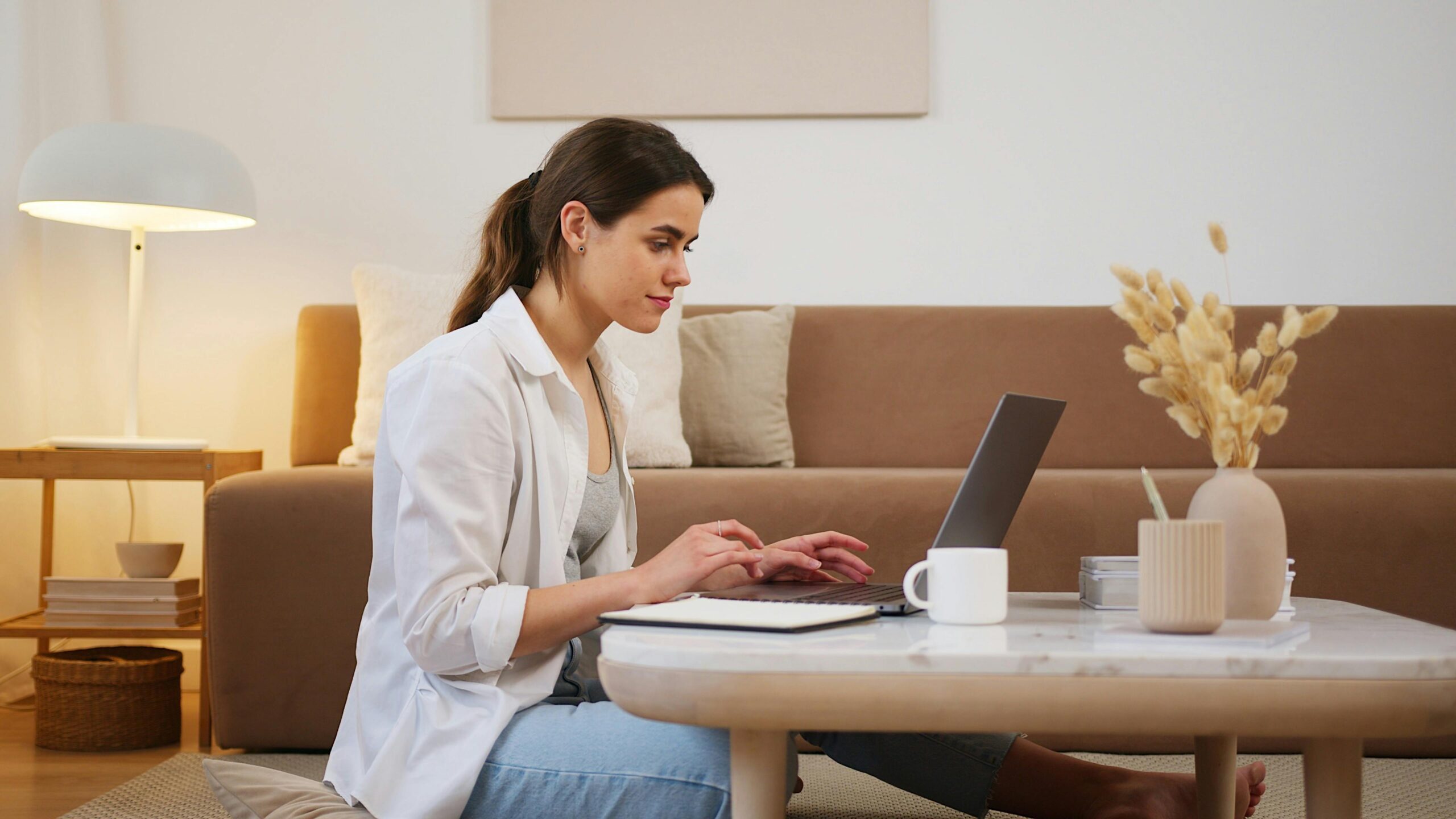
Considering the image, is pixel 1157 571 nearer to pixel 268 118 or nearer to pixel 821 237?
pixel 821 237

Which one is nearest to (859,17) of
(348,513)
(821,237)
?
(821,237)

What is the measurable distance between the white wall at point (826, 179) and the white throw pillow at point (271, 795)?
6.78 ft

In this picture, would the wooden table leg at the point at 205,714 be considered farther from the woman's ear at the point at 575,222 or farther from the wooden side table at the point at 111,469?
the woman's ear at the point at 575,222

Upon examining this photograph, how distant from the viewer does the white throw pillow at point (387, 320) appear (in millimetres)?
2689

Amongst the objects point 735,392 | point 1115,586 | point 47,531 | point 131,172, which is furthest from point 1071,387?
point 47,531

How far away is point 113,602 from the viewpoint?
245 cm

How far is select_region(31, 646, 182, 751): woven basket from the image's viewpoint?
91.2 inches

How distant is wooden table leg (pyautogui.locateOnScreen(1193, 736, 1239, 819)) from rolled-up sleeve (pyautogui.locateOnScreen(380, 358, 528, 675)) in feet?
2.44

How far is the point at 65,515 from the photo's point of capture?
305 cm

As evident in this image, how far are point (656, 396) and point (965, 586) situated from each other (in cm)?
168

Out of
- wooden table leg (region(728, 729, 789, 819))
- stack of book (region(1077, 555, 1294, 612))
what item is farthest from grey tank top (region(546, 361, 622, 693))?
stack of book (region(1077, 555, 1294, 612))

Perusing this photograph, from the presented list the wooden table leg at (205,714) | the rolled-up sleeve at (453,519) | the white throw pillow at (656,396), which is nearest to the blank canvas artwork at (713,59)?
the white throw pillow at (656,396)

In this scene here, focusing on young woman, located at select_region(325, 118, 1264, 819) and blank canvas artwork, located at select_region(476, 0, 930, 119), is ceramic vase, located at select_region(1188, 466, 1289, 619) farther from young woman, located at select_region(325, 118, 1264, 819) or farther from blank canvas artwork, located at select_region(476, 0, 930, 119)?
blank canvas artwork, located at select_region(476, 0, 930, 119)

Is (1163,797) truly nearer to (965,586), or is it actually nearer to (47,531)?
(965,586)
